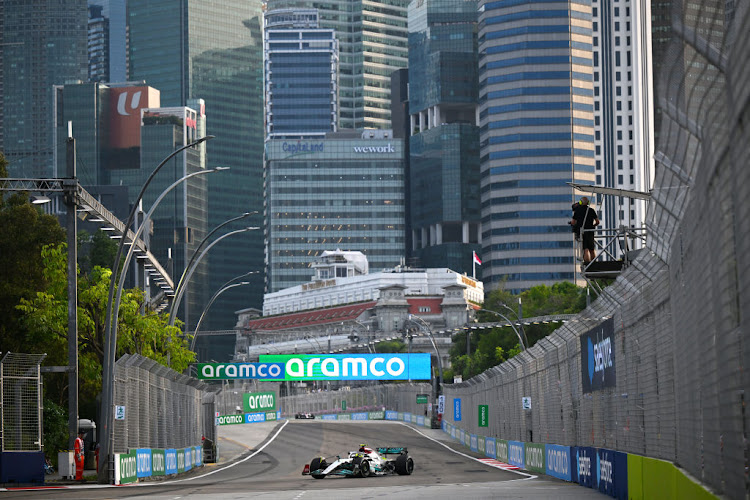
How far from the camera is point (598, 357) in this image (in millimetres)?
23266

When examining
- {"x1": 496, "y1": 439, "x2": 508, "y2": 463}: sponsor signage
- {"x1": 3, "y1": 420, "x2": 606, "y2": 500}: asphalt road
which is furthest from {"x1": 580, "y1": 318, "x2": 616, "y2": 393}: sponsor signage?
{"x1": 496, "y1": 439, "x2": 508, "y2": 463}: sponsor signage

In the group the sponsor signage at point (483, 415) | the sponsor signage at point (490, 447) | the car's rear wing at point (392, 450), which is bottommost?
the sponsor signage at point (490, 447)

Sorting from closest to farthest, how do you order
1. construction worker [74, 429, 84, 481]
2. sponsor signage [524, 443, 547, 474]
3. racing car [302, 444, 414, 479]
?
construction worker [74, 429, 84, 481] → sponsor signage [524, 443, 547, 474] → racing car [302, 444, 414, 479]

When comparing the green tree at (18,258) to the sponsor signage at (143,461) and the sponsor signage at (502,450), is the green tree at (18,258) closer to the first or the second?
the sponsor signage at (143,461)

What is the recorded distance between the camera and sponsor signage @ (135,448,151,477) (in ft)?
116

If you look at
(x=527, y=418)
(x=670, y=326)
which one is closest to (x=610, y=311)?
(x=670, y=326)

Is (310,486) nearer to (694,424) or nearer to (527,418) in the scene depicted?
(527,418)

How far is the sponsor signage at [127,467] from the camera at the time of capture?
33438mm

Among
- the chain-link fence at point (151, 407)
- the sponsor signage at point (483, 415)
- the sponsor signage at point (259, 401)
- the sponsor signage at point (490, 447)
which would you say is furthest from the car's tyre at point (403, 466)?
the sponsor signage at point (259, 401)

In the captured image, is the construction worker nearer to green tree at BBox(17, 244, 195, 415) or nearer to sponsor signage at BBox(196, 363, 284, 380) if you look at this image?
green tree at BBox(17, 244, 195, 415)

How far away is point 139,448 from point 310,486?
6.75 metres

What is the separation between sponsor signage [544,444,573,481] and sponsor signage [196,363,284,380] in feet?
157

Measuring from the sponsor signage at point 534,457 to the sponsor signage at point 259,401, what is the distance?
72.7m

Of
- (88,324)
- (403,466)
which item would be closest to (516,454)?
(403,466)
